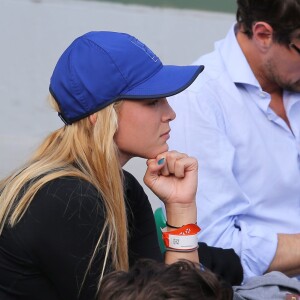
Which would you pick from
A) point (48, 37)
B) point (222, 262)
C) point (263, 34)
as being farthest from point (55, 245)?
point (48, 37)

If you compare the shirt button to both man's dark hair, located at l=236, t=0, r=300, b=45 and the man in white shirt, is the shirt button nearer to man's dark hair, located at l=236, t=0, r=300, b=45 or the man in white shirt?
the man in white shirt

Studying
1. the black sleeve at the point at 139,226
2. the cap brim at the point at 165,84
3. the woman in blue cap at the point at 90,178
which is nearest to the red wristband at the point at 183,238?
the woman in blue cap at the point at 90,178

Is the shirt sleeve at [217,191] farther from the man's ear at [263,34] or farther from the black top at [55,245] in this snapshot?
the black top at [55,245]

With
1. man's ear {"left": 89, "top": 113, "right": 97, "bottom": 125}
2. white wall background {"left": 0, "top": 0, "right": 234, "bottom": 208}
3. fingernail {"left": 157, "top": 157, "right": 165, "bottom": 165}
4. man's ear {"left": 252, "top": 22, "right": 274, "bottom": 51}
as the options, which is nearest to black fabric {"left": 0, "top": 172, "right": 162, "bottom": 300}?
man's ear {"left": 89, "top": 113, "right": 97, "bottom": 125}

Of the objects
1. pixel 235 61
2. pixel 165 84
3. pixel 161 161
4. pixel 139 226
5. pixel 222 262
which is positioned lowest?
pixel 222 262

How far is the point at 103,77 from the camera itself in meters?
2.41

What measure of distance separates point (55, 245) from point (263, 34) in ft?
4.01

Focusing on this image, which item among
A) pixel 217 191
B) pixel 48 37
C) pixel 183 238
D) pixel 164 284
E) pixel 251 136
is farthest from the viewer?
pixel 48 37

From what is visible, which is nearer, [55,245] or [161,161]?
[55,245]

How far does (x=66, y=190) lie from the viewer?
2.31m

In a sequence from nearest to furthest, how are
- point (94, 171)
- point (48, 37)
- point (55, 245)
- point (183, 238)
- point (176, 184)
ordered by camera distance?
point (55, 245) < point (94, 171) < point (183, 238) < point (176, 184) < point (48, 37)

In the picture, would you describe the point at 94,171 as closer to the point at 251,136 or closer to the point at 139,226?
the point at 139,226

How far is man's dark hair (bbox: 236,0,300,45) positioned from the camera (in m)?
3.00

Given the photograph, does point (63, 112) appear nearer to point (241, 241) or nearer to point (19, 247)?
point (19, 247)
